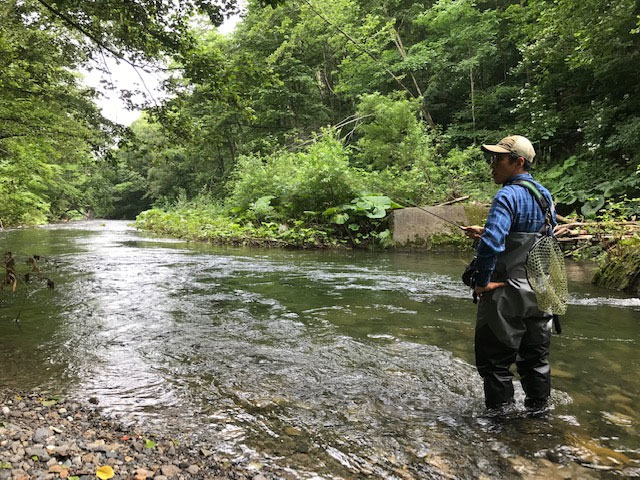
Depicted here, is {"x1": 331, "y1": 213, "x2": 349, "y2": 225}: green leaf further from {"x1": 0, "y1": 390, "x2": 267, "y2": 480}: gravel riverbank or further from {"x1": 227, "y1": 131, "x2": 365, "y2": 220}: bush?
{"x1": 0, "y1": 390, "x2": 267, "y2": 480}: gravel riverbank

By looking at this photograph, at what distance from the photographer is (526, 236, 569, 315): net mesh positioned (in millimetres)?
2514

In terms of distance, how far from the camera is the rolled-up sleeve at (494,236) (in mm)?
2439

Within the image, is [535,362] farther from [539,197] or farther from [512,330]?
[539,197]

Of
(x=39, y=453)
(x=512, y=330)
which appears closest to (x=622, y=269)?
(x=512, y=330)

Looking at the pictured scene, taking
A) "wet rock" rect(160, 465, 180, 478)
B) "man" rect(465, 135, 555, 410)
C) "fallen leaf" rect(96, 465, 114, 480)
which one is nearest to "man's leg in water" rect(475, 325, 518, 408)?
"man" rect(465, 135, 555, 410)

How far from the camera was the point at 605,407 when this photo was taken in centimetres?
280

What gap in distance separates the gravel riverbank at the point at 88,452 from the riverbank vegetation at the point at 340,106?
3.94 meters

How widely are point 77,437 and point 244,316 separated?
293cm

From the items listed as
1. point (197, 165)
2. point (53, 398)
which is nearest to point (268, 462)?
point (53, 398)

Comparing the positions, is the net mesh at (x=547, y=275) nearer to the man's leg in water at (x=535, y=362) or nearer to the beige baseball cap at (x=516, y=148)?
the man's leg in water at (x=535, y=362)

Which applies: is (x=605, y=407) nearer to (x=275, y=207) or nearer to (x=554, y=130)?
(x=275, y=207)

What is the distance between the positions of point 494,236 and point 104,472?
2.31 metres

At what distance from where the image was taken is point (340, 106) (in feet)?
85.4

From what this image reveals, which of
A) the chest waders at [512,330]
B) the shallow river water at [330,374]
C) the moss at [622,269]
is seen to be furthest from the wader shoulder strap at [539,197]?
the moss at [622,269]
